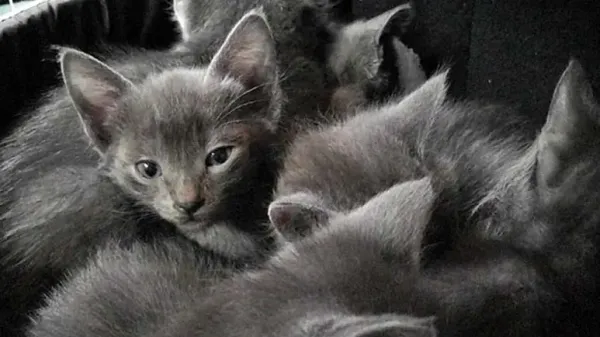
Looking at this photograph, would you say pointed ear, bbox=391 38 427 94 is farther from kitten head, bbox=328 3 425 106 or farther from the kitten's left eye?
the kitten's left eye

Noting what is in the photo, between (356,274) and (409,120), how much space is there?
48cm

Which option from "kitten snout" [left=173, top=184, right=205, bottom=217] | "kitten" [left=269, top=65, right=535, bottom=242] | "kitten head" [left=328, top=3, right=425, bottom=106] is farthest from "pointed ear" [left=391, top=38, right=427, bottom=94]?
"kitten snout" [left=173, top=184, right=205, bottom=217]

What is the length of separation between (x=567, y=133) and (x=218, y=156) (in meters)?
0.57

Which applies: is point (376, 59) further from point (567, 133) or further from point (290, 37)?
point (567, 133)

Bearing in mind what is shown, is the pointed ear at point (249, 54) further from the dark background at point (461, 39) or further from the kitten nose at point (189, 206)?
the dark background at point (461, 39)

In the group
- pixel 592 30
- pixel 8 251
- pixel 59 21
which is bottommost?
pixel 8 251

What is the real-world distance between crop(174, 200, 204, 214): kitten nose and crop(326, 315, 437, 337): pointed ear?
0.58 m

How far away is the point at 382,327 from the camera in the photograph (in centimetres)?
65

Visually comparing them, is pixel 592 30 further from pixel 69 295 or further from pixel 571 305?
pixel 69 295

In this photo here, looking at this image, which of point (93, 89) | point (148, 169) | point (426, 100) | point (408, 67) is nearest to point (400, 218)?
point (426, 100)

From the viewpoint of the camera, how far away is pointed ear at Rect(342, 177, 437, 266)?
0.84 metres

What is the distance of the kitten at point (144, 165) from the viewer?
1.27 m

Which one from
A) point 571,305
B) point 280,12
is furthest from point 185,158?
point 571,305

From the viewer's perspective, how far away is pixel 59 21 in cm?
162
